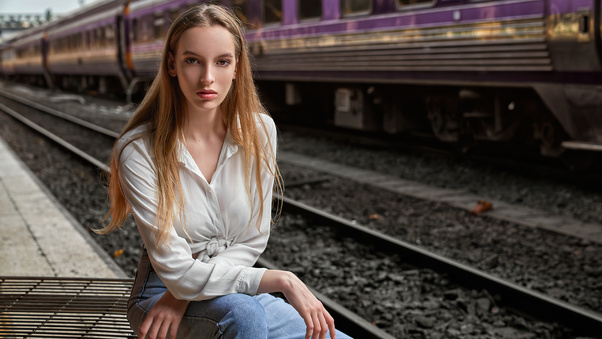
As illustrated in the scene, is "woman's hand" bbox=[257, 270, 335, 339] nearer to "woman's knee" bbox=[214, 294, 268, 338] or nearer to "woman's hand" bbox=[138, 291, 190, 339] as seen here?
"woman's knee" bbox=[214, 294, 268, 338]

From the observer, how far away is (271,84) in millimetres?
12953

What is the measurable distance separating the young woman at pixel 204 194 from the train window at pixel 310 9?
7962 mm

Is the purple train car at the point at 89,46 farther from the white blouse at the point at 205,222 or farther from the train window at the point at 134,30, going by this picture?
the white blouse at the point at 205,222

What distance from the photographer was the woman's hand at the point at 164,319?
65.7 inches

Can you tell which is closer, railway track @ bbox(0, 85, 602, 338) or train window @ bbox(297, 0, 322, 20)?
railway track @ bbox(0, 85, 602, 338)

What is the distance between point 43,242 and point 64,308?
2249 mm

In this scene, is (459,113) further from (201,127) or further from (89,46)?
(89,46)

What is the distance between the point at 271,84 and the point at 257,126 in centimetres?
1117

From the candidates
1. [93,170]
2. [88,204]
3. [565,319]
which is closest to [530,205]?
[565,319]

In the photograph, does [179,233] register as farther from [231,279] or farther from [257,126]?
[257,126]

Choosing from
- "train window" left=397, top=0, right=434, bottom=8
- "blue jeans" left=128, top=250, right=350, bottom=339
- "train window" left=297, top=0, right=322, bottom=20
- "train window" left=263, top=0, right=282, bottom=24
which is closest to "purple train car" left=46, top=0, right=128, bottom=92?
"train window" left=263, top=0, right=282, bottom=24

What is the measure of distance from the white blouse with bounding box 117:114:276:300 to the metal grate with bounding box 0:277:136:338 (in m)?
0.55

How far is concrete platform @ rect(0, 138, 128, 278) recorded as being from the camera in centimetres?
391

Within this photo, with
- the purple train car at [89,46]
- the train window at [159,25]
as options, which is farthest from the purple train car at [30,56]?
the train window at [159,25]
